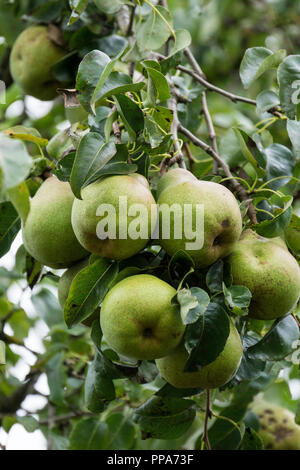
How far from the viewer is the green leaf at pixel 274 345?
4.43 feet

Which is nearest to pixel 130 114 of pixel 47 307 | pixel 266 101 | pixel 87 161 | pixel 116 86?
pixel 116 86

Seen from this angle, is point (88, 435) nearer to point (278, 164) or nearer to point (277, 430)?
point (277, 430)

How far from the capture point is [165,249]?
1.19 m

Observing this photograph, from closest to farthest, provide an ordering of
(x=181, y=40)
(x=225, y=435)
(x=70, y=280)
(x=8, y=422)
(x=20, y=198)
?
(x=20, y=198) < (x=70, y=280) < (x=181, y=40) < (x=225, y=435) < (x=8, y=422)

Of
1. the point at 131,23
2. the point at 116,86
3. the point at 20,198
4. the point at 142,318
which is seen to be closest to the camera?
the point at 20,198

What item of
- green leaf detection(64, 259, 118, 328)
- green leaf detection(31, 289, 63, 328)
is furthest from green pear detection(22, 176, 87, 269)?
green leaf detection(31, 289, 63, 328)

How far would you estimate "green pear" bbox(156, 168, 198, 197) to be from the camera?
4.02ft

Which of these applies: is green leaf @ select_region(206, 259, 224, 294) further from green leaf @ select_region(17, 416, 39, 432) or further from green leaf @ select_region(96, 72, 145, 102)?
green leaf @ select_region(17, 416, 39, 432)

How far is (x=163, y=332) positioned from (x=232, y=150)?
692 mm

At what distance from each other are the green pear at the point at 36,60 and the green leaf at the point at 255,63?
744 millimetres

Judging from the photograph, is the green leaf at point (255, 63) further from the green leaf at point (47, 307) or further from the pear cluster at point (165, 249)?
the green leaf at point (47, 307)

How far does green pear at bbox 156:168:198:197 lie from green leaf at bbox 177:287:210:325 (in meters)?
0.22

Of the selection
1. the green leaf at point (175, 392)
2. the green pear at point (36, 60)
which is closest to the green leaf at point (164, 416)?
the green leaf at point (175, 392)

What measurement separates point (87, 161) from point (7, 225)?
37cm
